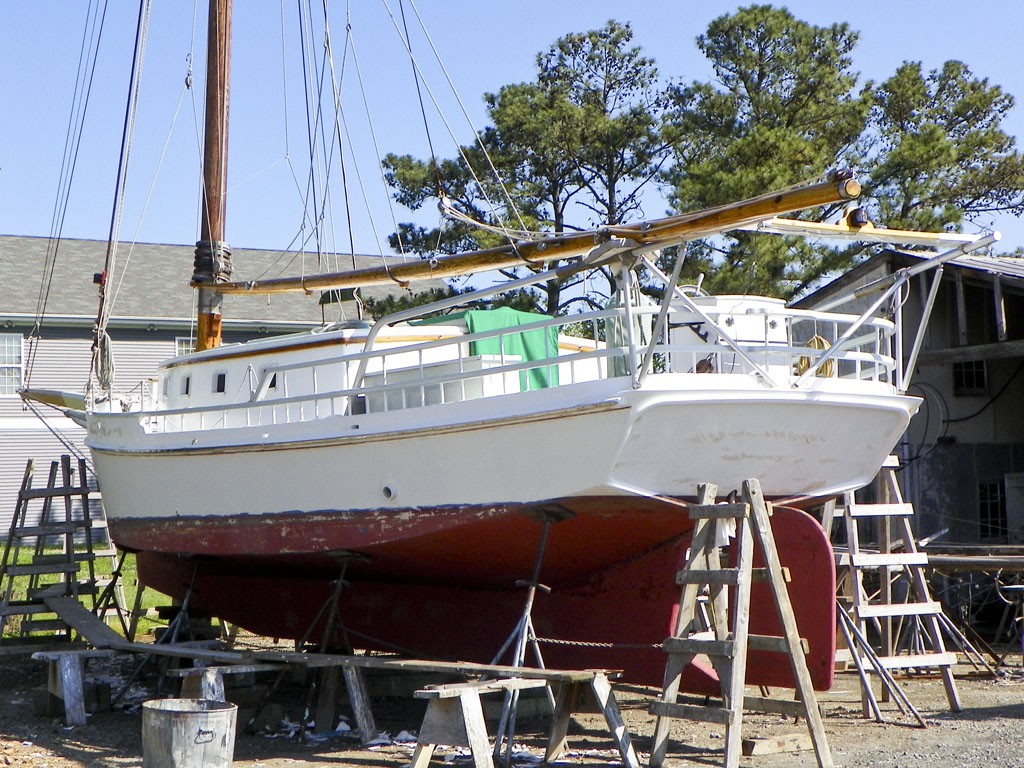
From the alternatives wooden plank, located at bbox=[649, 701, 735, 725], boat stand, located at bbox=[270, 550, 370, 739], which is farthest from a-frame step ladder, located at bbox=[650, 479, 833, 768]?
boat stand, located at bbox=[270, 550, 370, 739]

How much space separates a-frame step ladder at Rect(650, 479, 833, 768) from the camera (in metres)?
7.70

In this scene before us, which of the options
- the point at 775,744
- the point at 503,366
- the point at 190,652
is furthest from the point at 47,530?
the point at 775,744

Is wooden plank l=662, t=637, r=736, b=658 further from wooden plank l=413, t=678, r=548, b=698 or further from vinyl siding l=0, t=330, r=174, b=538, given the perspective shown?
vinyl siding l=0, t=330, r=174, b=538

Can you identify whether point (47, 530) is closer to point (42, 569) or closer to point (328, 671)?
point (42, 569)

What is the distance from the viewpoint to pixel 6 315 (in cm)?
2423

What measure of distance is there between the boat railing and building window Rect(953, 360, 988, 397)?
18.1 feet

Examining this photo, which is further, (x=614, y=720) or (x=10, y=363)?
(x=10, y=363)

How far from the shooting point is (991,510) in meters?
16.4

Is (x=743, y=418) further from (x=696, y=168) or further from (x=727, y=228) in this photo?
(x=696, y=168)

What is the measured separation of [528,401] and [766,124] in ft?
51.6

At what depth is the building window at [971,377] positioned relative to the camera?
16.7m

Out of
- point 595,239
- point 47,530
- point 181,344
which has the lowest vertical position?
point 47,530

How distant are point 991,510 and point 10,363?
18.5 m

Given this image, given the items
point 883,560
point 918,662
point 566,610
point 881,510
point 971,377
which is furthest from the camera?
point 971,377
